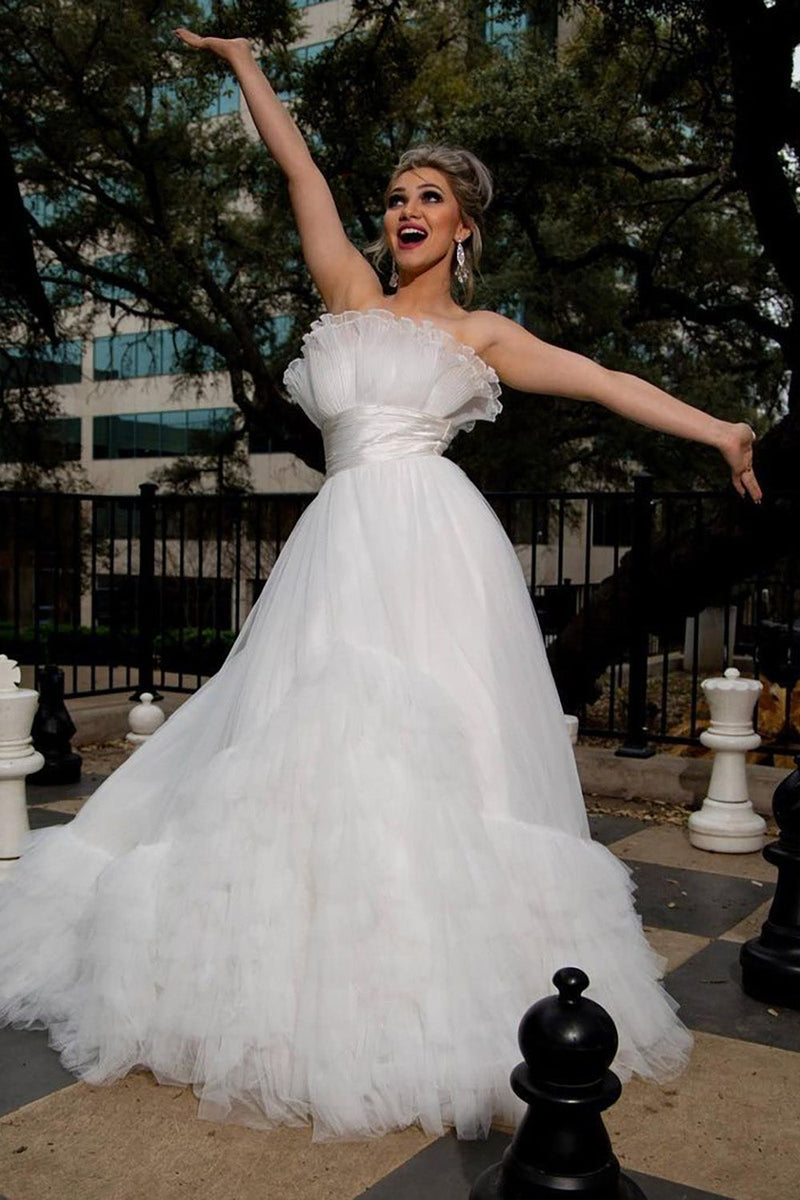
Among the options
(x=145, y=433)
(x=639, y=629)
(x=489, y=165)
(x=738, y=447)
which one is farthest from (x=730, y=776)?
(x=145, y=433)

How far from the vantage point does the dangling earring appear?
11.3 ft

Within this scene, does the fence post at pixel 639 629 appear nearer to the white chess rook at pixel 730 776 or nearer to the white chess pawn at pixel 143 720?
the white chess rook at pixel 730 776

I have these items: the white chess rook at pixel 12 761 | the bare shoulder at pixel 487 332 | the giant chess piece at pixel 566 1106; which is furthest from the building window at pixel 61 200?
the giant chess piece at pixel 566 1106

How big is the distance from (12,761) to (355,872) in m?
1.94

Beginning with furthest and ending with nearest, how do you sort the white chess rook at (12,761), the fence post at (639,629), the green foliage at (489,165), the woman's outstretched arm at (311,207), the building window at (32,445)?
the building window at (32,445), the green foliage at (489,165), the fence post at (639,629), the white chess rook at (12,761), the woman's outstretched arm at (311,207)

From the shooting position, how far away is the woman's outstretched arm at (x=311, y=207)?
134 inches

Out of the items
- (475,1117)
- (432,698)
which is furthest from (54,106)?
(475,1117)

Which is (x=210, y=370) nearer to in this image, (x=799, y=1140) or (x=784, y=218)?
(x=784, y=218)

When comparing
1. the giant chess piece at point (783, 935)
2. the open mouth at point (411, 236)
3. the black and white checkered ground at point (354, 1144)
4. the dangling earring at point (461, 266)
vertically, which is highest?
the open mouth at point (411, 236)

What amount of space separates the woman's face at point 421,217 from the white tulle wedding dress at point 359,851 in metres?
0.28

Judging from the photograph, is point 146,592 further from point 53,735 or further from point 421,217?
point 421,217

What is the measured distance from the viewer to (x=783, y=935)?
3.24m

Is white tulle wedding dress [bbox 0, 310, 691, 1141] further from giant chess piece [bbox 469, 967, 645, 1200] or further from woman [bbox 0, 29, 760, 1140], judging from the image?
giant chess piece [bbox 469, 967, 645, 1200]

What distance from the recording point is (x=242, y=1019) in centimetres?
246
